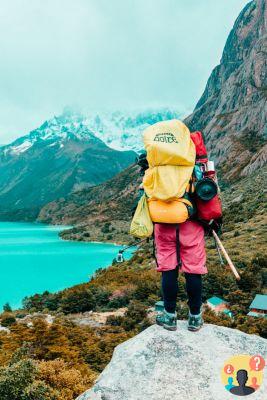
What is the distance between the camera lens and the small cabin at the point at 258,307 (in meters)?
36.2

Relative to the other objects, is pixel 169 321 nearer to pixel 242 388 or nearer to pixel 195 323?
pixel 195 323

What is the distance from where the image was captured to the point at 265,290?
45250 millimetres

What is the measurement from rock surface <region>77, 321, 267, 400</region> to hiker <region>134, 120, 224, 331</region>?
40cm

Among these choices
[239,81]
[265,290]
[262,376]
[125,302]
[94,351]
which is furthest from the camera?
[239,81]

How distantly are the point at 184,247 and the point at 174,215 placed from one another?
635mm

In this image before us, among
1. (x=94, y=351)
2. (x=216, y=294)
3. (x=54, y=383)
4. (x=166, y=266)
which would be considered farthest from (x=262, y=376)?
(x=216, y=294)

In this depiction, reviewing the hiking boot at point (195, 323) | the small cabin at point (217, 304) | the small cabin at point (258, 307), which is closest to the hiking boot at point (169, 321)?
the hiking boot at point (195, 323)

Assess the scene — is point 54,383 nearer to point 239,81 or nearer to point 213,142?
point 213,142

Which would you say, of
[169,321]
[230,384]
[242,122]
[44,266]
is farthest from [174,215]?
[242,122]

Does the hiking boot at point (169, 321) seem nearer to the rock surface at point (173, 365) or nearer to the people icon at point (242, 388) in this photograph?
the rock surface at point (173, 365)

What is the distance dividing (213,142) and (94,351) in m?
153

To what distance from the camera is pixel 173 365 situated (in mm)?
6688

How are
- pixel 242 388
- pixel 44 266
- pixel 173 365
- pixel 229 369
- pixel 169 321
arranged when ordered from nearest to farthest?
pixel 242 388 < pixel 229 369 < pixel 173 365 < pixel 169 321 < pixel 44 266

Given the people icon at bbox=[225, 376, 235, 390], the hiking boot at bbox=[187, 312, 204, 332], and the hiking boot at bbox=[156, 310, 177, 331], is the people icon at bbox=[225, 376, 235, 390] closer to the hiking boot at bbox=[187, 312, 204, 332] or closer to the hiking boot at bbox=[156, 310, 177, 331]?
the hiking boot at bbox=[187, 312, 204, 332]
